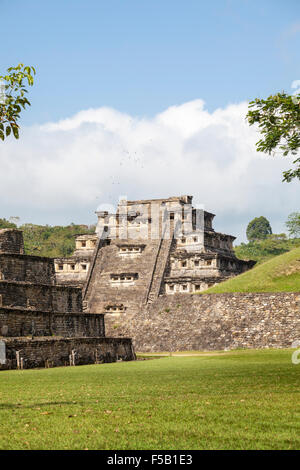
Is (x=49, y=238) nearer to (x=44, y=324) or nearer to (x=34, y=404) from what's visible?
(x=44, y=324)

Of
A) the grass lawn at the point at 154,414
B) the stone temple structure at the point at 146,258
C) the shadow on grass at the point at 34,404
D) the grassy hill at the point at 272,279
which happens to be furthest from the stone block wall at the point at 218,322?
the shadow on grass at the point at 34,404

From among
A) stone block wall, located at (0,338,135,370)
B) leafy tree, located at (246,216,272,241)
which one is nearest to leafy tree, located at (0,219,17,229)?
leafy tree, located at (246,216,272,241)

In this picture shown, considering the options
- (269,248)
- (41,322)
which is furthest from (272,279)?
(269,248)

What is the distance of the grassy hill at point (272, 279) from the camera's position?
134 ft

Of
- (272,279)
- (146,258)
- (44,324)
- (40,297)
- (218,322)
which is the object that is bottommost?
(218,322)

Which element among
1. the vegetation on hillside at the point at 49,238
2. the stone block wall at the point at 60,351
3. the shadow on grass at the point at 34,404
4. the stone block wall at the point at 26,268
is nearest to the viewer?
the shadow on grass at the point at 34,404

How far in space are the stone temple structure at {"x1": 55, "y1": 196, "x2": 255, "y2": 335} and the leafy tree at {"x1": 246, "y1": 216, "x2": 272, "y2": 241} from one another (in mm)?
59769

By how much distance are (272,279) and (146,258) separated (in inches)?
690

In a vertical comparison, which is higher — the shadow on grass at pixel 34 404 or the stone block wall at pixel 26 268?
the stone block wall at pixel 26 268

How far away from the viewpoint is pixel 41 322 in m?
30.5

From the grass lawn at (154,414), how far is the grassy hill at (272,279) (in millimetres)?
24618

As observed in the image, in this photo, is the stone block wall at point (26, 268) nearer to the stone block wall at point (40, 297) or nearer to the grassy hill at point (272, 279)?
the stone block wall at point (40, 297)

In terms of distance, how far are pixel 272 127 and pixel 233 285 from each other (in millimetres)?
26422

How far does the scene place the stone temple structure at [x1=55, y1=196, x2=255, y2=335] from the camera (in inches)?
2125
